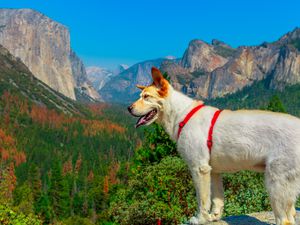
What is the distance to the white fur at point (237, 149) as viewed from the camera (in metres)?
6.11

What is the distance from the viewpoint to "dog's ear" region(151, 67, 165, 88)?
23.1 feet

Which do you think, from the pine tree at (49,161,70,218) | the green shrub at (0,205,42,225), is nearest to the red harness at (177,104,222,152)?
the green shrub at (0,205,42,225)

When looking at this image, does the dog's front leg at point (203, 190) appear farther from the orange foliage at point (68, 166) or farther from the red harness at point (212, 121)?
the orange foliage at point (68, 166)

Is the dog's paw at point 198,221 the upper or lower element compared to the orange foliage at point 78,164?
upper

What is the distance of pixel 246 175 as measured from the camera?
19406 millimetres

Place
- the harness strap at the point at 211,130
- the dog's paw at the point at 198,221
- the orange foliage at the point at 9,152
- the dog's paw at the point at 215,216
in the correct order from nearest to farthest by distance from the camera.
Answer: the harness strap at the point at 211,130, the dog's paw at the point at 198,221, the dog's paw at the point at 215,216, the orange foliage at the point at 9,152

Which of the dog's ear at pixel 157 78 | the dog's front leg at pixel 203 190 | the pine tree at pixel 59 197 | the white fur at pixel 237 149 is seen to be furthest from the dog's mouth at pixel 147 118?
the pine tree at pixel 59 197

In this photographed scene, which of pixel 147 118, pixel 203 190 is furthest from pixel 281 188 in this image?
pixel 147 118

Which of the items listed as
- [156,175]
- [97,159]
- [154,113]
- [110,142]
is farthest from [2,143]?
[154,113]

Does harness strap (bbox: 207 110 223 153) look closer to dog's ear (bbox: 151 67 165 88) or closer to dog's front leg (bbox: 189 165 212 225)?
dog's front leg (bbox: 189 165 212 225)

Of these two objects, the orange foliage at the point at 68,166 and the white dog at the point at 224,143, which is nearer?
the white dog at the point at 224,143

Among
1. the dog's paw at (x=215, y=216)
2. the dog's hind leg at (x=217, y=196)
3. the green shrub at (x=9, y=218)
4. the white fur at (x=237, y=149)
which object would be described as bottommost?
the green shrub at (x=9, y=218)

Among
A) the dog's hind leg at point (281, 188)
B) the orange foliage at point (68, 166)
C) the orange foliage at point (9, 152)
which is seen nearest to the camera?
the dog's hind leg at point (281, 188)

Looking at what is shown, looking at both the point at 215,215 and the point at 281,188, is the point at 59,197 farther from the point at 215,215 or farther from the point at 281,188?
the point at 281,188
